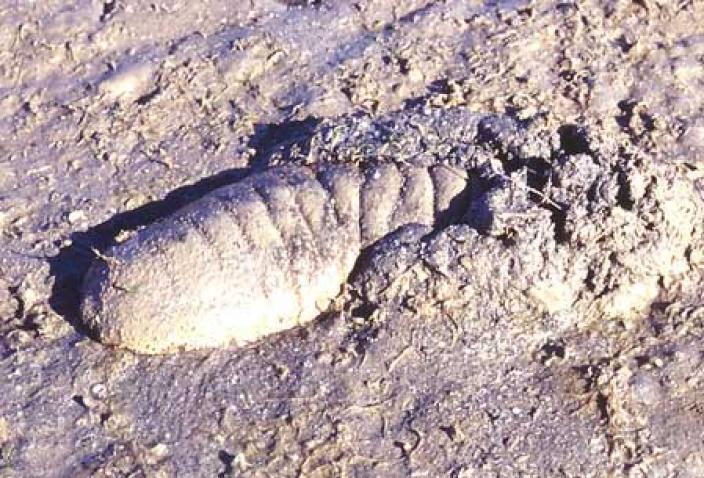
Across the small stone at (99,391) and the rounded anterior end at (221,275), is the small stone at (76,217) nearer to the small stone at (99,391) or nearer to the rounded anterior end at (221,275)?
the rounded anterior end at (221,275)

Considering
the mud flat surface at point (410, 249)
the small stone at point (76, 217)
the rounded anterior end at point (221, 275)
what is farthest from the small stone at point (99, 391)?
the small stone at point (76, 217)

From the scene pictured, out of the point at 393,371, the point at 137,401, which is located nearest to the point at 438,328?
the point at 393,371

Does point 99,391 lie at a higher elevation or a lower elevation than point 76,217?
lower

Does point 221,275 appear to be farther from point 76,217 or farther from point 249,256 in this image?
point 76,217

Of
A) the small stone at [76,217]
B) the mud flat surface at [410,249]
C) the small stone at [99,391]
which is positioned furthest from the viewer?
the small stone at [76,217]

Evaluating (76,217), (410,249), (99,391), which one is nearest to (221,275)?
(99,391)

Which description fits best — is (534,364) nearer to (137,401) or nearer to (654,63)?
(137,401)

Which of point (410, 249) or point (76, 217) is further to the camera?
point (76, 217)
